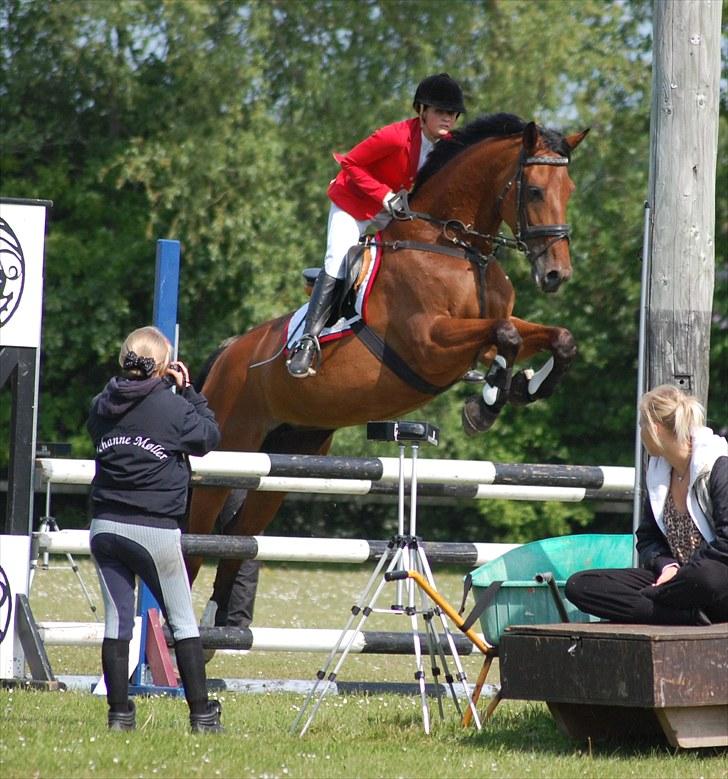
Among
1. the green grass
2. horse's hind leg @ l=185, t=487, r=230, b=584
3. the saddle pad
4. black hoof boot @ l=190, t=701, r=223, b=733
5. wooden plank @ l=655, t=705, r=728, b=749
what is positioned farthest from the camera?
horse's hind leg @ l=185, t=487, r=230, b=584

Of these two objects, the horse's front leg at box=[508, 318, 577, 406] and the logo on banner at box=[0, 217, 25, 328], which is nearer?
the horse's front leg at box=[508, 318, 577, 406]

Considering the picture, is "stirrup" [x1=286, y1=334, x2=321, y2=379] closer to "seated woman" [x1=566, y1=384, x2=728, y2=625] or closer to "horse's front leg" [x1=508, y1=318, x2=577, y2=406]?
"horse's front leg" [x1=508, y1=318, x2=577, y2=406]

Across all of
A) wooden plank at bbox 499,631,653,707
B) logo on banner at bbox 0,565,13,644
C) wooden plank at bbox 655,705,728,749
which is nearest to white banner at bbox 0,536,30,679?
logo on banner at bbox 0,565,13,644

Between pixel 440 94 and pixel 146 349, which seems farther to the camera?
pixel 440 94

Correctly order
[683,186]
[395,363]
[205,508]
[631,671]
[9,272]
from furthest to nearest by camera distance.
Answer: [205,508]
[395,363]
[9,272]
[683,186]
[631,671]

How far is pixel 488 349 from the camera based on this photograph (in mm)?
6660

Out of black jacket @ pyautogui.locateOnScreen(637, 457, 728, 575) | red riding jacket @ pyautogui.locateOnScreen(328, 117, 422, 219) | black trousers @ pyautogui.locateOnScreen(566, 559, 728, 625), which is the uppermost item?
red riding jacket @ pyautogui.locateOnScreen(328, 117, 422, 219)

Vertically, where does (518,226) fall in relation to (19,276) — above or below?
above

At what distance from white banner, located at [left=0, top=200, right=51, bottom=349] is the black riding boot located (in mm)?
1298

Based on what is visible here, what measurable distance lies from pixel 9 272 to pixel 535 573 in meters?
2.88

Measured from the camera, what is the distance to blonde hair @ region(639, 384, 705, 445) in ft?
16.5

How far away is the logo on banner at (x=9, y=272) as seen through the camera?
6.63 meters

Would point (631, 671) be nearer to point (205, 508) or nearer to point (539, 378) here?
point (539, 378)

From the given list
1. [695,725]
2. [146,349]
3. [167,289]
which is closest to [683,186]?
[695,725]
